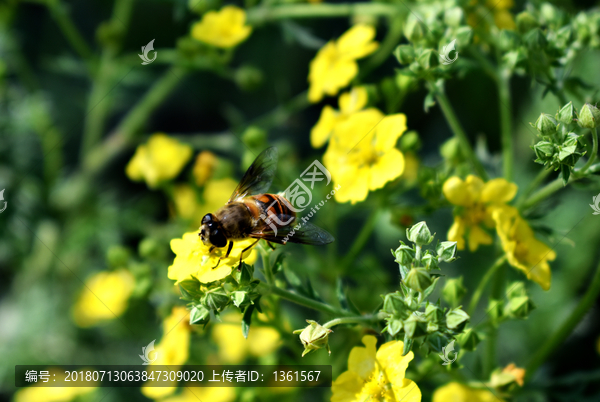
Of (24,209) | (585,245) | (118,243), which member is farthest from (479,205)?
(24,209)

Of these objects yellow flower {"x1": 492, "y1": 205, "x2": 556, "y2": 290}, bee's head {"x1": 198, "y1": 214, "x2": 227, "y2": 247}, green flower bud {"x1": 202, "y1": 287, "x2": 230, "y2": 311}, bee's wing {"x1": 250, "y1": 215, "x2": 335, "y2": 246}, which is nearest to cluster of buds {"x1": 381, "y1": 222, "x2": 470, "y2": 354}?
bee's wing {"x1": 250, "y1": 215, "x2": 335, "y2": 246}

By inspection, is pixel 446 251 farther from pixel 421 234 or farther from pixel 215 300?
pixel 215 300

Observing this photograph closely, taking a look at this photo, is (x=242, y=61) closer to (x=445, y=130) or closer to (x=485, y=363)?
(x=445, y=130)

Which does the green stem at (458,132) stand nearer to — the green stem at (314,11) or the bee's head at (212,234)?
the green stem at (314,11)

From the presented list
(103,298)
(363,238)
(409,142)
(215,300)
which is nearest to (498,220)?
(409,142)

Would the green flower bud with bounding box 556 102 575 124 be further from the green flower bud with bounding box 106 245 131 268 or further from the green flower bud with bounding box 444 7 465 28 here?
the green flower bud with bounding box 106 245 131 268

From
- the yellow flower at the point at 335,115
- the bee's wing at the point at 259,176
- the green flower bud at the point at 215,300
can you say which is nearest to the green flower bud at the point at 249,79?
the yellow flower at the point at 335,115
